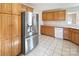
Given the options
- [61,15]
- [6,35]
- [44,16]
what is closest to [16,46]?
[6,35]

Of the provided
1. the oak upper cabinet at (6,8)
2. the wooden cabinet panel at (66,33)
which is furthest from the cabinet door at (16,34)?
the wooden cabinet panel at (66,33)

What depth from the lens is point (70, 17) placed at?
6.80 metres

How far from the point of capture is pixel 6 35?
2.92 meters

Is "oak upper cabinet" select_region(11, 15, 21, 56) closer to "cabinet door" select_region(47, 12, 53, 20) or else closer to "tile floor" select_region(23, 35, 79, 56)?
"tile floor" select_region(23, 35, 79, 56)

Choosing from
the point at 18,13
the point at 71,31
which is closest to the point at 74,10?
the point at 71,31

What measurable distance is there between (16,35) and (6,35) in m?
0.55

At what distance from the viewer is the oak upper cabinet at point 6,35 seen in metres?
2.78

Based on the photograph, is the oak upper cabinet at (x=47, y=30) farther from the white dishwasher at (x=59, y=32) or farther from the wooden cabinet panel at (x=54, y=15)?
the wooden cabinet panel at (x=54, y=15)

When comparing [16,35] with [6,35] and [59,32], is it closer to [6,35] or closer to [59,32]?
[6,35]

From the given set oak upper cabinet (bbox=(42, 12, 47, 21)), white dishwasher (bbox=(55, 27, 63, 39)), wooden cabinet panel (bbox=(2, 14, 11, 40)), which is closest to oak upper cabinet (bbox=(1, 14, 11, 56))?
wooden cabinet panel (bbox=(2, 14, 11, 40))

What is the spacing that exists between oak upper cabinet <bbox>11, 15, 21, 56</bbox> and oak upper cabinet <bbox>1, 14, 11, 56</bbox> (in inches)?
8.3

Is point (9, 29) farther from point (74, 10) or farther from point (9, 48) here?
point (74, 10)

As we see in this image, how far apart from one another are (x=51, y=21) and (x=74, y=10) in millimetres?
2390

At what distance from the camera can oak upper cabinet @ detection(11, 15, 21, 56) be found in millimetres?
3258
